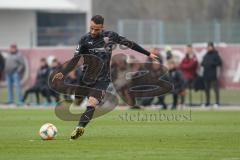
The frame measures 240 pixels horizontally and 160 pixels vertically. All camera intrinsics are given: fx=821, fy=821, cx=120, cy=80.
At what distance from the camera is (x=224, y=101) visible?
31969 mm

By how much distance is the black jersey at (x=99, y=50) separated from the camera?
15.8m

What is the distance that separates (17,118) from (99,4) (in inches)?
1438

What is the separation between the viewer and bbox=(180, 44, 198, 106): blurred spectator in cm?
2881

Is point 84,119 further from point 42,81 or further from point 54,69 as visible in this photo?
point 42,81

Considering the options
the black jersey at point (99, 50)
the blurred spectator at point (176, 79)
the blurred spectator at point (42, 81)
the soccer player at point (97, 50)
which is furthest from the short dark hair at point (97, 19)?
the blurred spectator at point (42, 81)

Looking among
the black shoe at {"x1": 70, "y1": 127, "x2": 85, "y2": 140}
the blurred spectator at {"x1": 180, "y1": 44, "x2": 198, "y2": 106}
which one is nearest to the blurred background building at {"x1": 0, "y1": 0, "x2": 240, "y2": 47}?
the blurred spectator at {"x1": 180, "y1": 44, "x2": 198, "y2": 106}

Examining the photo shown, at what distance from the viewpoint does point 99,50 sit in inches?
629

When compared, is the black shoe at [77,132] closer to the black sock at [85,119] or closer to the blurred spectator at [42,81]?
the black sock at [85,119]

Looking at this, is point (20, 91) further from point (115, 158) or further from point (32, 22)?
point (115, 158)

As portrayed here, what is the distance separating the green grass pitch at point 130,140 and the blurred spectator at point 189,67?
20.2ft

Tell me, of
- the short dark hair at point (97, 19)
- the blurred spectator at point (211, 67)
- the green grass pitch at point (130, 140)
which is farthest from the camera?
the blurred spectator at point (211, 67)

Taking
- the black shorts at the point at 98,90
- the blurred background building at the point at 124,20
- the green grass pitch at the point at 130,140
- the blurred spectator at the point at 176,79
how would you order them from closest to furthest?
the green grass pitch at the point at 130,140
the black shorts at the point at 98,90
the blurred spectator at the point at 176,79
the blurred background building at the point at 124,20

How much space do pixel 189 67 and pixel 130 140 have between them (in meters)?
13.6

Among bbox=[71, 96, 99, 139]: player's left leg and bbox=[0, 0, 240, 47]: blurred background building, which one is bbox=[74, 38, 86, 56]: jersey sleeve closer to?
bbox=[71, 96, 99, 139]: player's left leg
